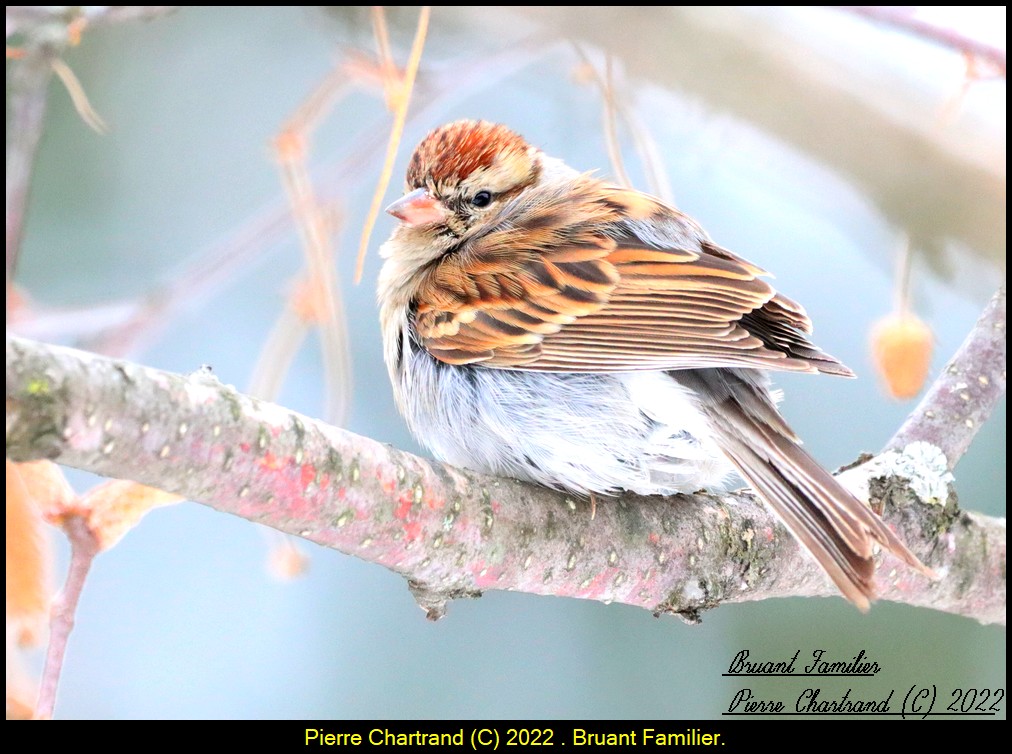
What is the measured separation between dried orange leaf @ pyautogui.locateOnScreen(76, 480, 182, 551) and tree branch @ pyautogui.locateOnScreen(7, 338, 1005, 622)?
8 centimetres

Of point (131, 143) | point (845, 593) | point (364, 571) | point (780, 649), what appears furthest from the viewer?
point (131, 143)

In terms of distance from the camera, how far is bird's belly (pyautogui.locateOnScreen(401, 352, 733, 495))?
2.10 metres

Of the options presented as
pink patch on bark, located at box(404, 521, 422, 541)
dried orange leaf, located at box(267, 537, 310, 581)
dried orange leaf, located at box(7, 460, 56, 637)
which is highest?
pink patch on bark, located at box(404, 521, 422, 541)

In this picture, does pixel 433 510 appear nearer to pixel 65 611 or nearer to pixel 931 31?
pixel 65 611

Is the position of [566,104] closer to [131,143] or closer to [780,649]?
[780,649]

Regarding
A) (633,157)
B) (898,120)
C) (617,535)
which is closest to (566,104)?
(633,157)

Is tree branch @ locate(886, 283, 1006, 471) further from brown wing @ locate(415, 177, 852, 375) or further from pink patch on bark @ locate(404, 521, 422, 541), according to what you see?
pink patch on bark @ locate(404, 521, 422, 541)

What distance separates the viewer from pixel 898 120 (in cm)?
244

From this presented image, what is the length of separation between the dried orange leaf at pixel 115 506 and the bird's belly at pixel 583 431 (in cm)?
87

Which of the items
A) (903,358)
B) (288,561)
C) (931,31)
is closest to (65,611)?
(288,561)

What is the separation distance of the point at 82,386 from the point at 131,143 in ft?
11.6

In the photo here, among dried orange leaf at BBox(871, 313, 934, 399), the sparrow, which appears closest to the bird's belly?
the sparrow

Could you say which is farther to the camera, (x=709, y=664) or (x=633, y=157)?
(x=709, y=664)

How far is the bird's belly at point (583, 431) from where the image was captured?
2096 mm
